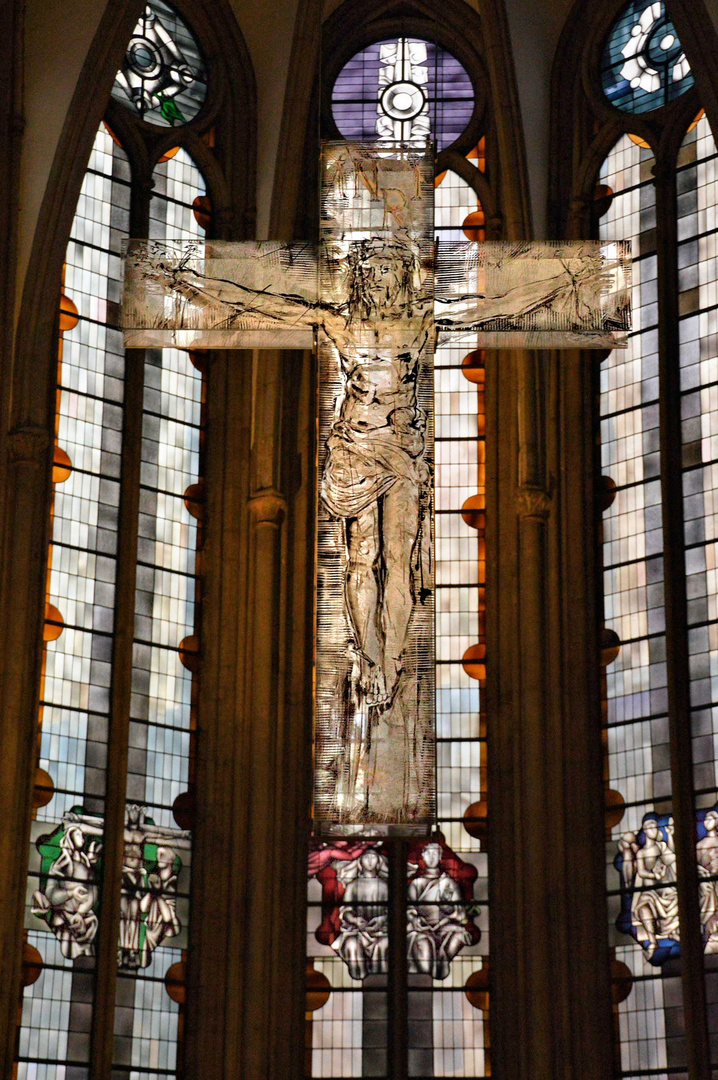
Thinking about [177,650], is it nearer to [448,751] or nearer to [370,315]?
[448,751]

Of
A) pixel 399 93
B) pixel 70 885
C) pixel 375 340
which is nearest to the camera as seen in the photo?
pixel 375 340

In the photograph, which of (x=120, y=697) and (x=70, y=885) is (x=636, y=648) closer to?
(x=120, y=697)

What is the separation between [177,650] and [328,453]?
4.27 metres

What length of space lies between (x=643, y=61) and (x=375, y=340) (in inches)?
232

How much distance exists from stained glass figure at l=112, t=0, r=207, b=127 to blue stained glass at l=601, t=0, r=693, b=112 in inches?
122

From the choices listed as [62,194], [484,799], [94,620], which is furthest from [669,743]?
[62,194]

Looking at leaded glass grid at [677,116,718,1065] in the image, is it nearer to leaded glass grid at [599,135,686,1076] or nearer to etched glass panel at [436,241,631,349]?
leaded glass grid at [599,135,686,1076]

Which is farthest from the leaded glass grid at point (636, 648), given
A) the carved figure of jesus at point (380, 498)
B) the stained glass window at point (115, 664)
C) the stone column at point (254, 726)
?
the carved figure of jesus at point (380, 498)

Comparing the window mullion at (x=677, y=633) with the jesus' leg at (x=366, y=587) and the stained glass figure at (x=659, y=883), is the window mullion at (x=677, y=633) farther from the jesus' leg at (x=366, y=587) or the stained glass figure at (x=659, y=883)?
the jesus' leg at (x=366, y=587)

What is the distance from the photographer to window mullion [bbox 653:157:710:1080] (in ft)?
46.7

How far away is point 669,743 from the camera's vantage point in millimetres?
15000

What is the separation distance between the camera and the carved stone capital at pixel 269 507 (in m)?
15.6

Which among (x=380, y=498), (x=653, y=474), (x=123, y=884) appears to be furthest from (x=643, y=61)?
(x=123, y=884)

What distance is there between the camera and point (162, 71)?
55.8ft
